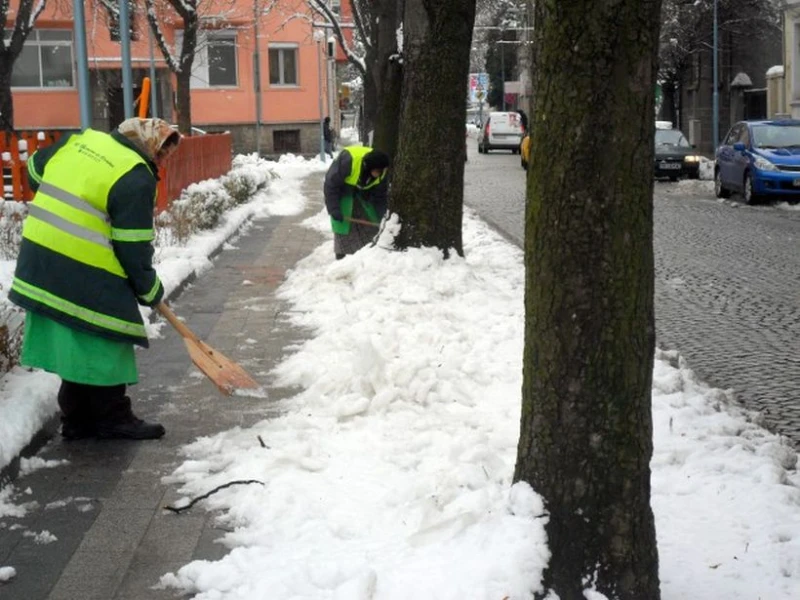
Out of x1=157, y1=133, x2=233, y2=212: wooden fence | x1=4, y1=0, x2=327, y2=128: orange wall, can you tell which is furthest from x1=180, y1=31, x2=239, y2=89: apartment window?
x1=157, y1=133, x2=233, y2=212: wooden fence

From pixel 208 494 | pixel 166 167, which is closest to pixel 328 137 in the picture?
pixel 166 167

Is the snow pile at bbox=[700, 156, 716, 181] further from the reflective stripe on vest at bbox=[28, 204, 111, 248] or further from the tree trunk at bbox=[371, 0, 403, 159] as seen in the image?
the reflective stripe on vest at bbox=[28, 204, 111, 248]

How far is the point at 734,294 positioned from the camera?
11.9 metres

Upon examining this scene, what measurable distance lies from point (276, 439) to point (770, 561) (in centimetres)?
257

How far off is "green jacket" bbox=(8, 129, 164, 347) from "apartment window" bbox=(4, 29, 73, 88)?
38.6 m

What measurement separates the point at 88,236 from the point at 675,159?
90.4 ft

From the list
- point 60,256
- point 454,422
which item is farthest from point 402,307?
point 60,256

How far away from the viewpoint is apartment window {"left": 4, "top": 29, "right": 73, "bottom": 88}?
42781 mm

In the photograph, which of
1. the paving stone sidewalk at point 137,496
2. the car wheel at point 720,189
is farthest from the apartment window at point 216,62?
the paving stone sidewalk at point 137,496

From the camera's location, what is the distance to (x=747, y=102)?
44656 mm

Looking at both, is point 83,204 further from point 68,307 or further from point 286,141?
point 286,141

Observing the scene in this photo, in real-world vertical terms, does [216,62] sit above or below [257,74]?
above

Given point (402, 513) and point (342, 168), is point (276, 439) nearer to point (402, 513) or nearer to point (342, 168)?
point (402, 513)

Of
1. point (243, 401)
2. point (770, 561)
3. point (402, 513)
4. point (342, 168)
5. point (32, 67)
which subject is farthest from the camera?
point (32, 67)
